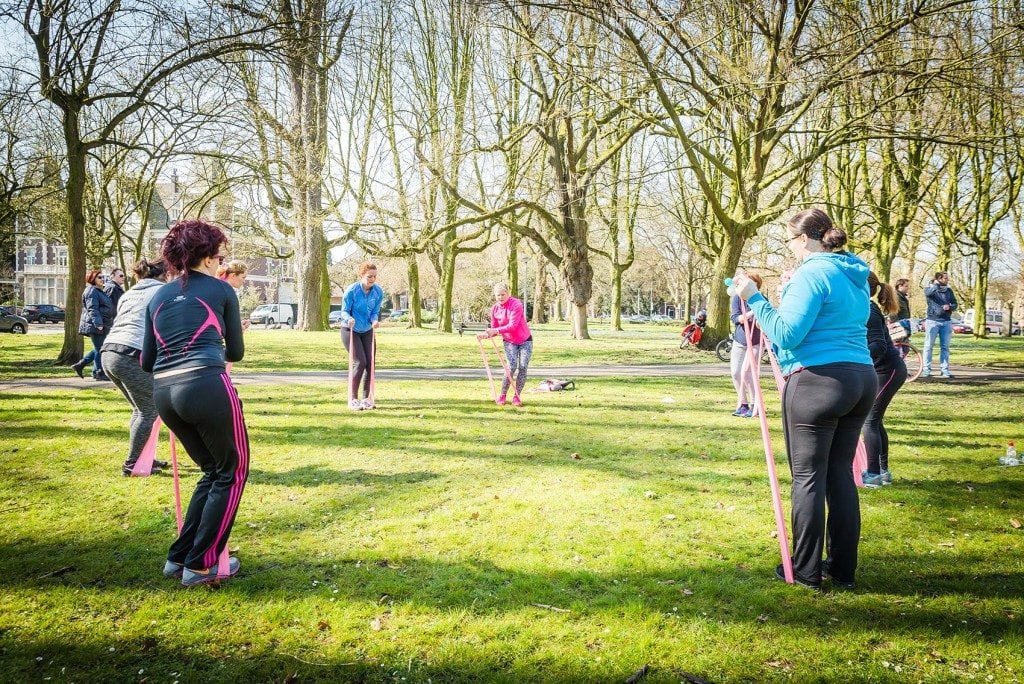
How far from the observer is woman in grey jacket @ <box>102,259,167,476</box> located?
580cm

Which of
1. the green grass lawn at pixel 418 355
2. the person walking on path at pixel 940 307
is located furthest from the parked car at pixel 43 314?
the person walking on path at pixel 940 307

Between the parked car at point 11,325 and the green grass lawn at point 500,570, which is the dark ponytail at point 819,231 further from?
the parked car at point 11,325

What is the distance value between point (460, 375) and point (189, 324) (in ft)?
38.3

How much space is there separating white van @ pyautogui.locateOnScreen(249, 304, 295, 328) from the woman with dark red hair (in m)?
52.9

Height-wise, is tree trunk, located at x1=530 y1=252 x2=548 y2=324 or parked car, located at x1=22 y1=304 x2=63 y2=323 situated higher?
tree trunk, located at x1=530 y1=252 x2=548 y2=324

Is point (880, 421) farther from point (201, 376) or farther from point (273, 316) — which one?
point (273, 316)

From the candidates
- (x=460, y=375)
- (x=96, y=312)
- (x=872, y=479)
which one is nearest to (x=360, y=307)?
(x=96, y=312)

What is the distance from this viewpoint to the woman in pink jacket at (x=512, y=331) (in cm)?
1052

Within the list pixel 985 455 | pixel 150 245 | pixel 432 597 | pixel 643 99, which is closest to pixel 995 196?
pixel 643 99

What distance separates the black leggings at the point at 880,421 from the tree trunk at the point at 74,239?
16.9 metres

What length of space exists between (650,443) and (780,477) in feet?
6.05

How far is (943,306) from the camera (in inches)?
582

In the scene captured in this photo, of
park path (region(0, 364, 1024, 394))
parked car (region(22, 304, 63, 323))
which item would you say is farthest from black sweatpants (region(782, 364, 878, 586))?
parked car (region(22, 304, 63, 323))

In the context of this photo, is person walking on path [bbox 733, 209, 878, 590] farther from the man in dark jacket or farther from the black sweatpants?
the man in dark jacket
